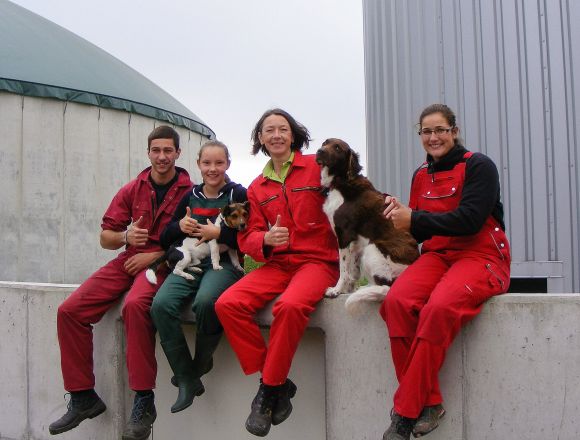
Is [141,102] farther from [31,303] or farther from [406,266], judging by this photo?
[406,266]

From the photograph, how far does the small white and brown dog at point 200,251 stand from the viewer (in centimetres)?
406

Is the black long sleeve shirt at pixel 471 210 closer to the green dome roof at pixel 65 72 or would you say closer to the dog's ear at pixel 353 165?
the dog's ear at pixel 353 165

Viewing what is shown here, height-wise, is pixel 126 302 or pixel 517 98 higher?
pixel 517 98

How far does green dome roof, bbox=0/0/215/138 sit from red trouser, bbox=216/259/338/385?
13.0 meters

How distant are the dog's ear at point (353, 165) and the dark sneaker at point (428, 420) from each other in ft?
5.00

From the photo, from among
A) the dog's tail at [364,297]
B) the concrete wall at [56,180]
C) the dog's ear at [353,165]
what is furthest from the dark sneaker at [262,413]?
the concrete wall at [56,180]

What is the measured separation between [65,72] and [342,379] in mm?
14805

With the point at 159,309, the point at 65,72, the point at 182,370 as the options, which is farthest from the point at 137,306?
the point at 65,72

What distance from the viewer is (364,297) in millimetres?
3418

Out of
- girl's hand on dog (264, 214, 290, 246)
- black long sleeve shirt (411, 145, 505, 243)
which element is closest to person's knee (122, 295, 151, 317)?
girl's hand on dog (264, 214, 290, 246)

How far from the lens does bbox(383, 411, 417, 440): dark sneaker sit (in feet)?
9.32

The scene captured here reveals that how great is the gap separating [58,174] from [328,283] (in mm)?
13328

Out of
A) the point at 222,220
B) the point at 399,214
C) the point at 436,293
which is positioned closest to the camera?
the point at 436,293

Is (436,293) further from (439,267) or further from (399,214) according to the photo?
(399,214)
